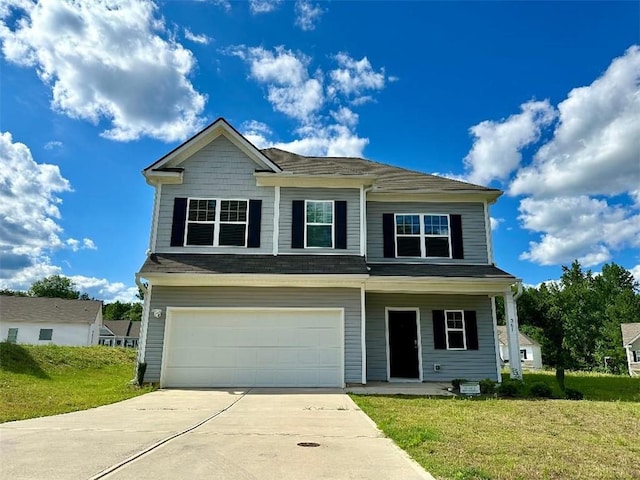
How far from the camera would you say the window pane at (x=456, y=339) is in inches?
522

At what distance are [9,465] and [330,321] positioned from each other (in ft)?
27.8

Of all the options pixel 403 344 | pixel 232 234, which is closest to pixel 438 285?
pixel 403 344

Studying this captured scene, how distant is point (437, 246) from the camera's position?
1404cm

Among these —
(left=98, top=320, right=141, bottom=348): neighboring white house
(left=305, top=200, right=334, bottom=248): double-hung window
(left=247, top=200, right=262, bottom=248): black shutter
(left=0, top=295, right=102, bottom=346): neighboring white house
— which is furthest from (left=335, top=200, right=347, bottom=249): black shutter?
(left=98, top=320, right=141, bottom=348): neighboring white house

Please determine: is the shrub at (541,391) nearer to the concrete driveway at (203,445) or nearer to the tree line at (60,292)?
the concrete driveway at (203,445)

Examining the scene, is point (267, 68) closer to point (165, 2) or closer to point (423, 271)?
point (165, 2)

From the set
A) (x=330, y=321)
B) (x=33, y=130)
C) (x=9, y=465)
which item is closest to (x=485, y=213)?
(x=330, y=321)

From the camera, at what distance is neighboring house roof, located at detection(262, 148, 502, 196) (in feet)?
46.1

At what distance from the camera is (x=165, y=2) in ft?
35.3

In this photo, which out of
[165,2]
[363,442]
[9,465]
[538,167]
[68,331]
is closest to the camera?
[9,465]

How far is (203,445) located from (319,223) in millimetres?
8687

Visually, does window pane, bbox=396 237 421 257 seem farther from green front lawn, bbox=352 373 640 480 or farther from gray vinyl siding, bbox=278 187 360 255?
green front lawn, bbox=352 373 640 480

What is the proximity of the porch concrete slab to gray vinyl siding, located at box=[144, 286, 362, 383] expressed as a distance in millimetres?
667

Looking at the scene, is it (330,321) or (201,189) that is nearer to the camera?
(330,321)
